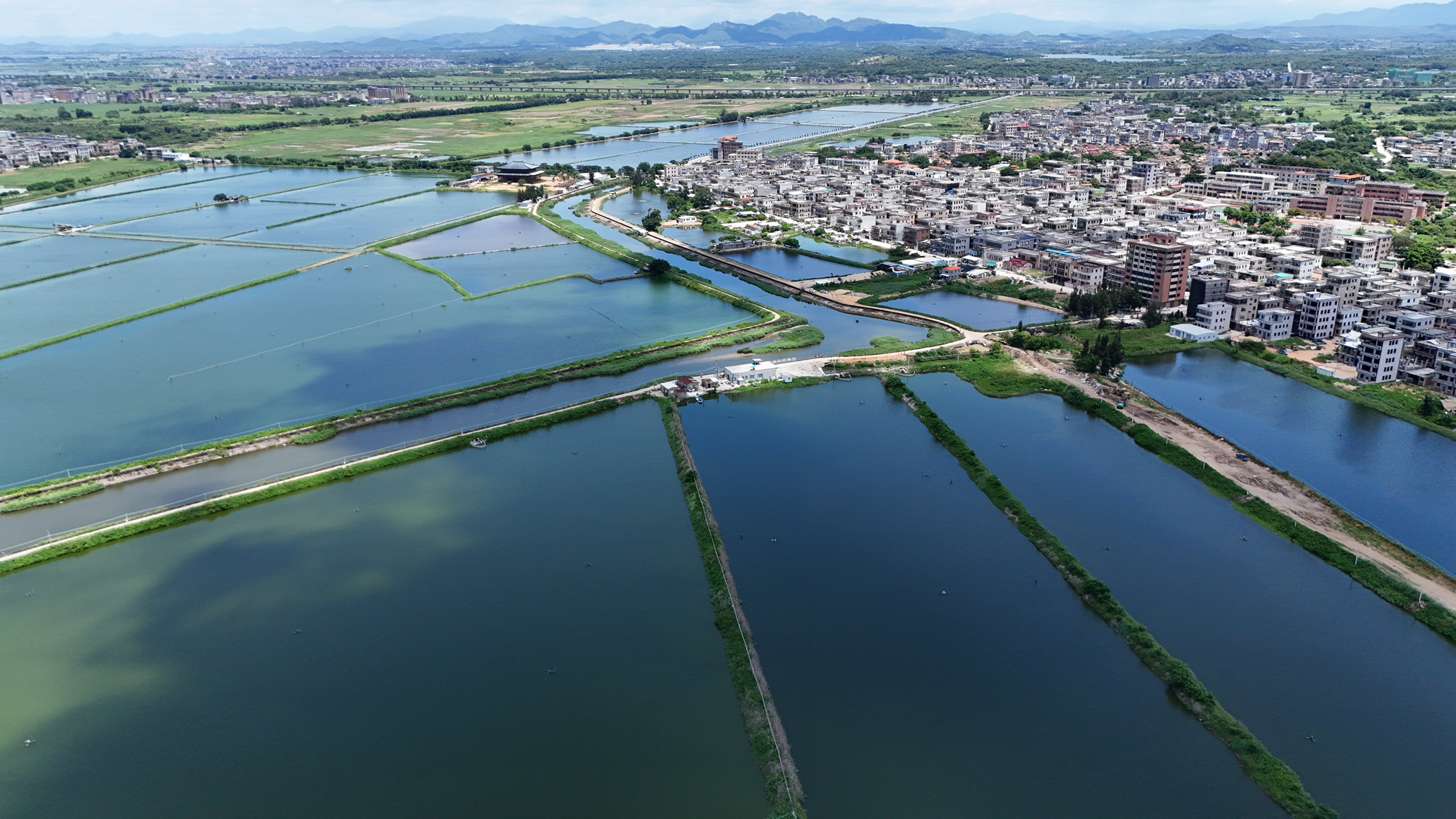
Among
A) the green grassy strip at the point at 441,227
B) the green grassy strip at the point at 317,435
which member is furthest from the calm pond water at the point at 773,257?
the green grassy strip at the point at 317,435

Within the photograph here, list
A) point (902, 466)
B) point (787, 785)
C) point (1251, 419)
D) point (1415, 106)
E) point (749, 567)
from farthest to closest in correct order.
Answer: point (1415, 106) → point (1251, 419) → point (902, 466) → point (749, 567) → point (787, 785)

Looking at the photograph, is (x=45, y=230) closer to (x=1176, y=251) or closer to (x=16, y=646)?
(x=16, y=646)

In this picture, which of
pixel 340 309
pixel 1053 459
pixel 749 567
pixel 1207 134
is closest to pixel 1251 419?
pixel 1053 459

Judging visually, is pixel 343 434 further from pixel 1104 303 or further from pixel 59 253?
pixel 59 253

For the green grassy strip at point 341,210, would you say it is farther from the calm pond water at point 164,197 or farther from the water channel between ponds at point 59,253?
the water channel between ponds at point 59,253

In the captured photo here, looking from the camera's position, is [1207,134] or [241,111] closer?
[1207,134]

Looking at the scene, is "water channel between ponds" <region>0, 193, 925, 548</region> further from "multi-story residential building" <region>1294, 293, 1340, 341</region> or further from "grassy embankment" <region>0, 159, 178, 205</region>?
"grassy embankment" <region>0, 159, 178, 205</region>

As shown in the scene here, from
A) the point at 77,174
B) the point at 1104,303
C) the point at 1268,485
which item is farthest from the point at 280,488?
the point at 77,174
